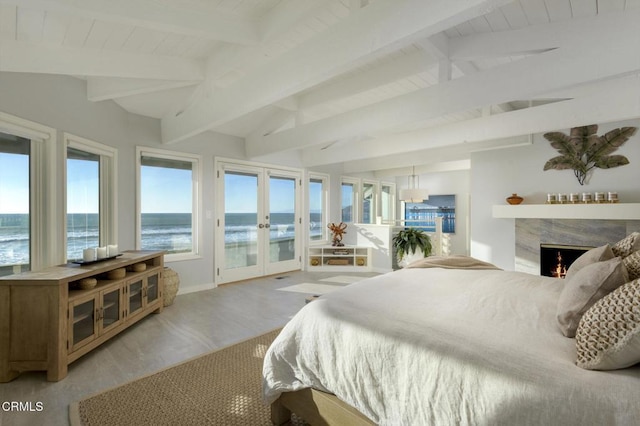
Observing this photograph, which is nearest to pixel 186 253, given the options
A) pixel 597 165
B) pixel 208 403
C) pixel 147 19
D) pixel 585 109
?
pixel 208 403

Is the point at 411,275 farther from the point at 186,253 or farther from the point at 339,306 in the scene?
the point at 186,253

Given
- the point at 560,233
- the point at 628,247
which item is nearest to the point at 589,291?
the point at 628,247

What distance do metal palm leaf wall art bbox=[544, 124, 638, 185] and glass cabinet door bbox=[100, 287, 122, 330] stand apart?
18.1 ft

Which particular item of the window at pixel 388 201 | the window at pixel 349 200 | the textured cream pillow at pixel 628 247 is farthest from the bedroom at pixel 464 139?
the window at pixel 388 201

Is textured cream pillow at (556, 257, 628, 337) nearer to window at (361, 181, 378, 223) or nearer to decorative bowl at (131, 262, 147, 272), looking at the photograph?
decorative bowl at (131, 262, 147, 272)

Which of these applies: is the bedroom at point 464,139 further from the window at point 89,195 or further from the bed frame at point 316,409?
the bed frame at point 316,409

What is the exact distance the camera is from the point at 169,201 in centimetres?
452

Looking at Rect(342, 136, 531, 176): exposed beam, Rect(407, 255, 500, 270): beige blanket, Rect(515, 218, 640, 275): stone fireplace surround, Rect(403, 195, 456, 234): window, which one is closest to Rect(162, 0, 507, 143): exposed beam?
Rect(407, 255, 500, 270): beige blanket

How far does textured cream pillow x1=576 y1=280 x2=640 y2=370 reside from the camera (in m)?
0.96

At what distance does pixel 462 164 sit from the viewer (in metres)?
6.38

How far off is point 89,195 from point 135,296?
1256 mm

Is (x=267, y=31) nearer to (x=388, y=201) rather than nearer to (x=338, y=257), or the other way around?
(x=338, y=257)

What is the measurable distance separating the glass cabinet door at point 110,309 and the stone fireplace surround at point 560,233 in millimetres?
5172

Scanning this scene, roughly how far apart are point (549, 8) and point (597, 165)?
117 inches
